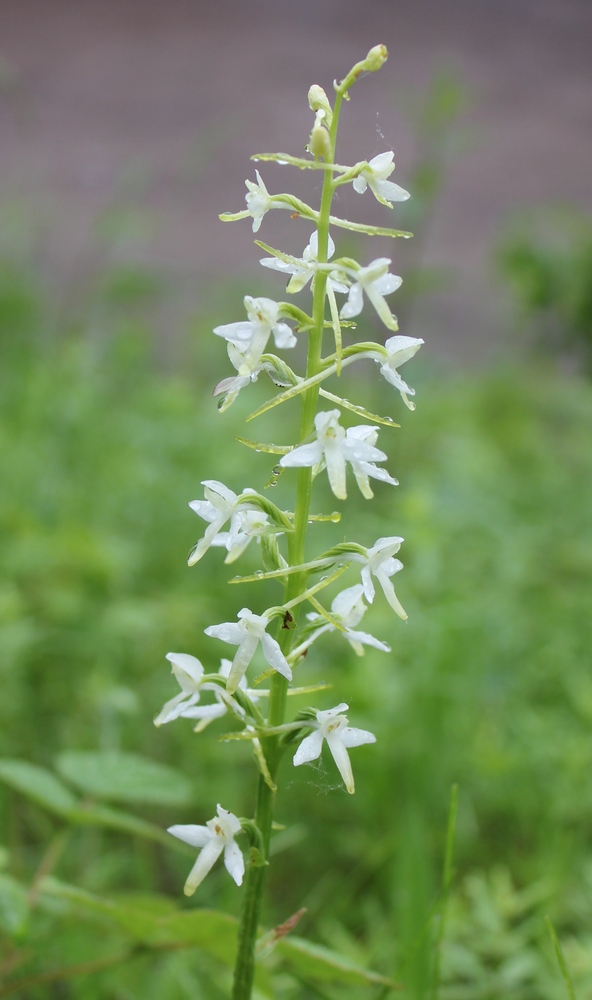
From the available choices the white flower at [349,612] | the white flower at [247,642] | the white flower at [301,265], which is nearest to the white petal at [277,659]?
the white flower at [247,642]

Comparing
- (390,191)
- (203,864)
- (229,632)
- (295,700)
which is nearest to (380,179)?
(390,191)

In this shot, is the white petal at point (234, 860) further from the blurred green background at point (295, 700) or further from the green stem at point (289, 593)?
the blurred green background at point (295, 700)

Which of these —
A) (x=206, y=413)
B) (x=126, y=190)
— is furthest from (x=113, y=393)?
(x=126, y=190)

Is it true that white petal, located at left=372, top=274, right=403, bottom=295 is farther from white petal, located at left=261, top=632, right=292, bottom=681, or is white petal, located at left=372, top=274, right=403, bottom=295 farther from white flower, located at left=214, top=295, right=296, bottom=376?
white petal, located at left=261, top=632, right=292, bottom=681

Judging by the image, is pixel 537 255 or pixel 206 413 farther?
pixel 537 255

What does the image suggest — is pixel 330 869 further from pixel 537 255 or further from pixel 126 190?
pixel 537 255

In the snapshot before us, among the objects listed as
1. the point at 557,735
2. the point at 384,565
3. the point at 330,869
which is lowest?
the point at 330,869

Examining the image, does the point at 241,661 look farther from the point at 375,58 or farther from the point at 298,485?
the point at 375,58
